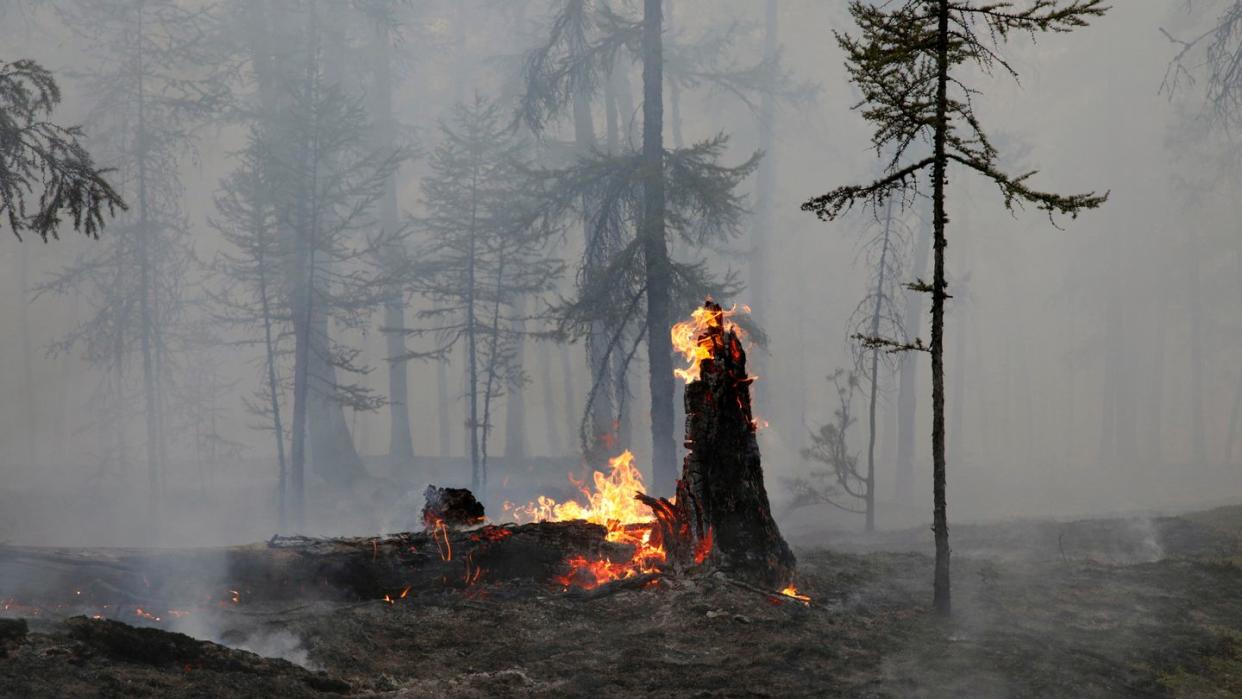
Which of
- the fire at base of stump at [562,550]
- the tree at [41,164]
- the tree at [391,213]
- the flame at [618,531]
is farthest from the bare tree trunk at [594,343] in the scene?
the tree at [41,164]

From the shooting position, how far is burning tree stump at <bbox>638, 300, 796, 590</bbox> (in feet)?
34.9

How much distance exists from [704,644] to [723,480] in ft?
7.81

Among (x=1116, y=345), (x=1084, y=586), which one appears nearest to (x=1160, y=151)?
(x=1116, y=345)

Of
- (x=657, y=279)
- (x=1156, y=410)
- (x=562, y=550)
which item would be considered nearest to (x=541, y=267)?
(x=657, y=279)

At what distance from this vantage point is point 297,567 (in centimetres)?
996

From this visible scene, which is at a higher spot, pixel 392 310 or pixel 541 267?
pixel 541 267

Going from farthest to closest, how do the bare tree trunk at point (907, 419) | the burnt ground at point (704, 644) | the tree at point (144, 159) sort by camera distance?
the bare tree trunk at point (907, 419)
the tree at point (144, 159)
the burnt ground at point (704, 644)

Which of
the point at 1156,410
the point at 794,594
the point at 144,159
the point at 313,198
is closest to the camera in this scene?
the point at 794,594

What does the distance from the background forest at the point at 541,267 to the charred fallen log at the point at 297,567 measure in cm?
671

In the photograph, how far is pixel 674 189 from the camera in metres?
19.1

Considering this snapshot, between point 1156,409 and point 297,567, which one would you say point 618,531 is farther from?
point 1156,409

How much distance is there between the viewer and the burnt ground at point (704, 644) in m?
7.33

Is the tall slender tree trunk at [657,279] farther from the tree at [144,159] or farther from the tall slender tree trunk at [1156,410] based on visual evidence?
the tall slender tree trunk at [1156,410]

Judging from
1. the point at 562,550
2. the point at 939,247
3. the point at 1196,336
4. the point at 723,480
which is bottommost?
the point at 562,550
